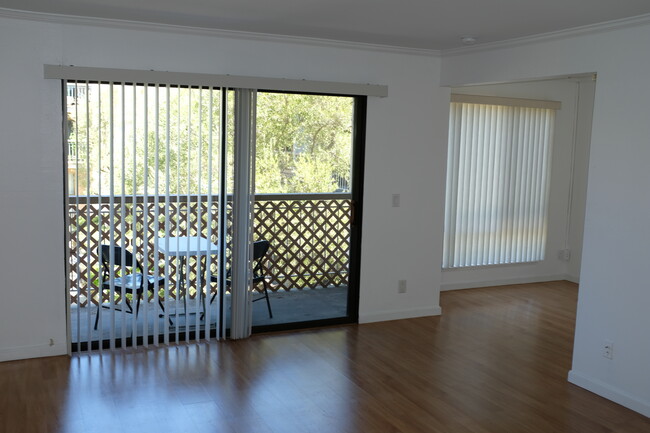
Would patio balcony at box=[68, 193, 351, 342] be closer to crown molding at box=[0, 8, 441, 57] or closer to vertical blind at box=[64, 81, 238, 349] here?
vertical blind at box=[64, 81, 238, 349]

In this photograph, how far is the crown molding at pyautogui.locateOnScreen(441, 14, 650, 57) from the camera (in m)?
3.52

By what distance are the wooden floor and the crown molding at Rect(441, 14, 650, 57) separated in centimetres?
227

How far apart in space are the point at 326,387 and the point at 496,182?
3.59 metres

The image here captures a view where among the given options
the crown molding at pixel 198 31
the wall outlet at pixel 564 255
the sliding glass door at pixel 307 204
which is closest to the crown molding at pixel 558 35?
the crown molding at pixel 198 31

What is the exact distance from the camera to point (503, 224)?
6.67 meters

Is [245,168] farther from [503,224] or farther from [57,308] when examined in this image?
[503,224]

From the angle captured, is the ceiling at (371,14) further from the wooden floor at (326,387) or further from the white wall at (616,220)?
the wooden floor at (326,387)

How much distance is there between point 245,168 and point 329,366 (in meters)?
1.56

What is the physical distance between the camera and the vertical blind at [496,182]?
20.6 feet

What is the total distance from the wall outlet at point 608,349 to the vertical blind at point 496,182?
2.62m

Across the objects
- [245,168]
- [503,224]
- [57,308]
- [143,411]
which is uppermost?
[245,168]

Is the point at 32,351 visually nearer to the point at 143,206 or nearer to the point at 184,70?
the point at 143,206

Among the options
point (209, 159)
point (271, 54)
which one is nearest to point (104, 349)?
point (209, 159)

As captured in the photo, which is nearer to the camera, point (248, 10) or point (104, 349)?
point (248, 10)
